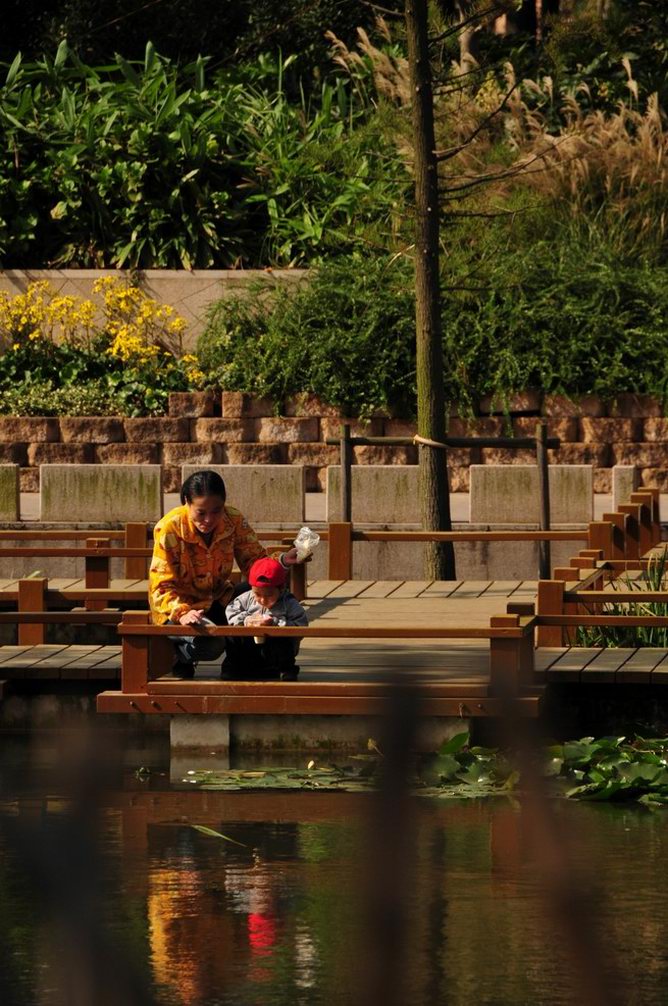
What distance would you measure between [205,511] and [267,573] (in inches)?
20.6

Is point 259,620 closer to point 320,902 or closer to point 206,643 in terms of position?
point 206,643

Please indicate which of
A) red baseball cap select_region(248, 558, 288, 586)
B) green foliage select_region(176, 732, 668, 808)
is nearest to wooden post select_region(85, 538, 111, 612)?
red baseball cap select_region(248, 558, 288, 586)

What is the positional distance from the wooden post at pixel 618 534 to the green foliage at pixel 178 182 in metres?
9.58

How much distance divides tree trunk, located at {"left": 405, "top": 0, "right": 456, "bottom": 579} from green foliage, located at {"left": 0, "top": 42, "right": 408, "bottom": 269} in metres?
8.58

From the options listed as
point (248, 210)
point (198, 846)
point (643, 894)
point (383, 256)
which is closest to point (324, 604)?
point (198, 846)

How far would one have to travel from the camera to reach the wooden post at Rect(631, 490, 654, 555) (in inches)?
613

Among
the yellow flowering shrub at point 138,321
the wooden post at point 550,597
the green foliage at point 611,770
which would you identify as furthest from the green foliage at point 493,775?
the yellow flowering shrub at point 138,321

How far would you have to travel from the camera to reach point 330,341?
71.0 ft

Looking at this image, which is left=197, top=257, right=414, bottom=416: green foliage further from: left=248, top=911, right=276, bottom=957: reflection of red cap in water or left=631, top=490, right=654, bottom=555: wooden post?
left=248, top=911, right=276, bottom=957: reflection of red cap in water

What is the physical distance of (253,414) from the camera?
71.1ft

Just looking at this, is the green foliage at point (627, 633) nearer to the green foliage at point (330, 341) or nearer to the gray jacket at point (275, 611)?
the gray jacket at point (275, 611)

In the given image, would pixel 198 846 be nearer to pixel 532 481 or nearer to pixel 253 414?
pixel 532 481

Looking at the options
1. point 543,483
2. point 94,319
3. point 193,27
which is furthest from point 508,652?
point 193,27

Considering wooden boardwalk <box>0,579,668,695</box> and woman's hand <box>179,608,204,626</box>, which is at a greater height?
woman's hand <box>179,608,204,626</box>
